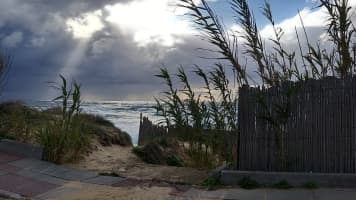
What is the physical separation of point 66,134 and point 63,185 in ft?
6.20

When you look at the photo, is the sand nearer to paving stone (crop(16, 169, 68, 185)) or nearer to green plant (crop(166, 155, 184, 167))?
paving stone (crop(16, 169, 68, 185))

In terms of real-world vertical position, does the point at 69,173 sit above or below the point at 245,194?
above

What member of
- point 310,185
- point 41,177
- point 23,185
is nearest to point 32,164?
point 41,177

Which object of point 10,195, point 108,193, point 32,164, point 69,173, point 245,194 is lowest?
point 10,195

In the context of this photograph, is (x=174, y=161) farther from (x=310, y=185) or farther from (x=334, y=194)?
(x=334, y=194)

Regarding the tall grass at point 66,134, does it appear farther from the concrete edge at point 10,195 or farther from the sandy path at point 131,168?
the concrete edge at point 10,195

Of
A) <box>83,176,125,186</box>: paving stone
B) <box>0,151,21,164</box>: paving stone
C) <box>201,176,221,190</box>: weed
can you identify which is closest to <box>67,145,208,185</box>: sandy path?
<box>201,176,221,190</box>: weed

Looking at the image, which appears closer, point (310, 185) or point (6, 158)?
point (310, 185)

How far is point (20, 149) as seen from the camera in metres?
10.6

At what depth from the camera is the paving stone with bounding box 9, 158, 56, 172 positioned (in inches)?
372

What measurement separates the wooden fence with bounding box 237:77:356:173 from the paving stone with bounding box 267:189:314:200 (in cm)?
63

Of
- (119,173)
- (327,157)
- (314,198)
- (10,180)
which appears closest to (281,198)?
(314,198)

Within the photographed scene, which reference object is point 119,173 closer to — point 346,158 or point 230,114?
point 230,114

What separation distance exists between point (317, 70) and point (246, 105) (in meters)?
1.36
